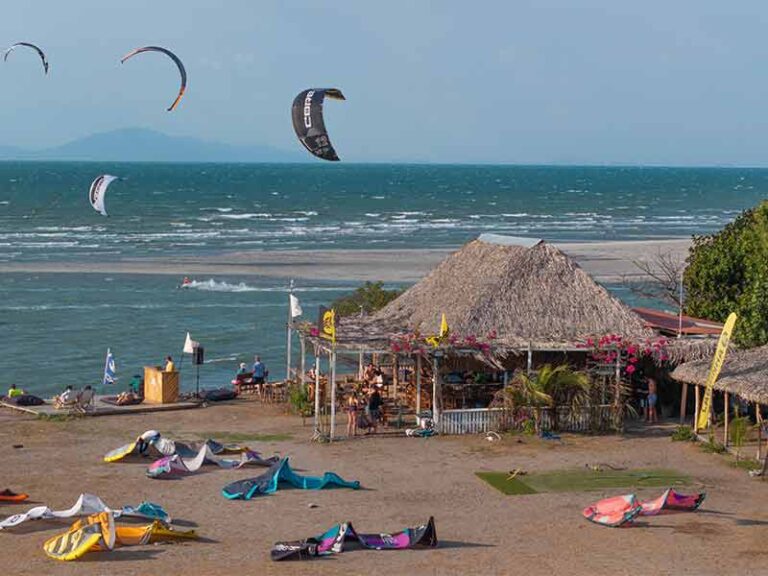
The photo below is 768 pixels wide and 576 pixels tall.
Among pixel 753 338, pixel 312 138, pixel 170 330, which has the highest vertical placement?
pixel 312 138

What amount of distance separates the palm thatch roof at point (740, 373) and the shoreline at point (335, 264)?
3079 cm

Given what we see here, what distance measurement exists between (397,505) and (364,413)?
15.9 feet

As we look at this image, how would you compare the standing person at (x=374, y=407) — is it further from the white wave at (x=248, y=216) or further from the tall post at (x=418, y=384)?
the white wave at (x=248, y=216)

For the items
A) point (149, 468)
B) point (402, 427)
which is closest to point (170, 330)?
point (402, 427)

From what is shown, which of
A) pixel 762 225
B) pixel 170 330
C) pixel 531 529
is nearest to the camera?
pixel 531 529

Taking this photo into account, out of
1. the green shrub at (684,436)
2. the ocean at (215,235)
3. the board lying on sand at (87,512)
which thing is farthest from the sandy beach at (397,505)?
the ocean at (215,235)

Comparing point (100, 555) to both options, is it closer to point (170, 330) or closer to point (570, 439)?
point (570, 439)

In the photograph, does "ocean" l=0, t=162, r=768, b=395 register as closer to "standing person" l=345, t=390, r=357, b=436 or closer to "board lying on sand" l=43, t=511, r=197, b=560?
"standing person" l=345, t=390, r=357, b=436

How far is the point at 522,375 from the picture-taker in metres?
24.4

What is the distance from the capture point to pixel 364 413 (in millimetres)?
24062

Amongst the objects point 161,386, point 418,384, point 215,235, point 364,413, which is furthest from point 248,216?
point 364,413

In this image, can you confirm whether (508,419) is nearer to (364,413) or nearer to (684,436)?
(364,413)

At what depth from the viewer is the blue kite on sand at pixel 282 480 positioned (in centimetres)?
1967

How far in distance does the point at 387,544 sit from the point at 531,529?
224 cm
